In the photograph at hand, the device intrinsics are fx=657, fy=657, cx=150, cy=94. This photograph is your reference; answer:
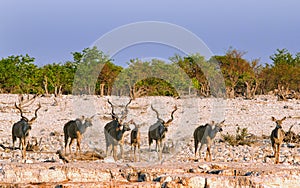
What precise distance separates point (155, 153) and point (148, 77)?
1163 centimetres

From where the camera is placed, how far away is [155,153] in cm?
2023

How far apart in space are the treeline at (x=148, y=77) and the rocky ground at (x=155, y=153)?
1.18 m

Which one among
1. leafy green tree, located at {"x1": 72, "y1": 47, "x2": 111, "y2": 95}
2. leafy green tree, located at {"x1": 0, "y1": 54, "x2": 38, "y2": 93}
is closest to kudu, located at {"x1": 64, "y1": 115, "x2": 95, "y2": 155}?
leafy green tree, located at {"x1": 72, "y1": 47, "x2": 111, "y2": 95}

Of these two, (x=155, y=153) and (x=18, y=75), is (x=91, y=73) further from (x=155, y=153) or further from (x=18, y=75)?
(x=155, y=153)

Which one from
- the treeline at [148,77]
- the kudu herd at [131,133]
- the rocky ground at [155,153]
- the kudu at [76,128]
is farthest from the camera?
the treeline at [148,77]

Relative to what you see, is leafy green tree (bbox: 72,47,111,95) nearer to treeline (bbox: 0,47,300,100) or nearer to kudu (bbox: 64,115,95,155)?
treeline (bbox: 0,47,300,100)

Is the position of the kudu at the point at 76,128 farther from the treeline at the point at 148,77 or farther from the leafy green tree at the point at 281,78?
the leafy green tree at the point at 281,78

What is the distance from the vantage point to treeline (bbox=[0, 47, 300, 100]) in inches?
1295

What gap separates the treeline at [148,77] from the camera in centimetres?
3288

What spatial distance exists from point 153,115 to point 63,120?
13.8 ft

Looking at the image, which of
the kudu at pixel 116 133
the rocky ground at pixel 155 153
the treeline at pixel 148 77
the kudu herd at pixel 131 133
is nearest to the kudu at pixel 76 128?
the kudu herd at pixel 131 133

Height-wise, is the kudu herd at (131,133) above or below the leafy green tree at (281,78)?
below

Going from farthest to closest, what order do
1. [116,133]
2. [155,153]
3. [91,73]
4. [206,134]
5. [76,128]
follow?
[91,73], [155,153], [76,128], [206,134], [116,133]

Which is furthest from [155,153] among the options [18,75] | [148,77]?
[18,75]
